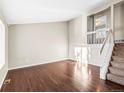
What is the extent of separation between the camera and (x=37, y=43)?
646cm

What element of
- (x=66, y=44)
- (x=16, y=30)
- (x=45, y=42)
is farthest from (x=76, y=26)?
(x=16, y=30)

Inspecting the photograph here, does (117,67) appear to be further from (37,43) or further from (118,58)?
(37,43)

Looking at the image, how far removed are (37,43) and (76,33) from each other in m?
2.64

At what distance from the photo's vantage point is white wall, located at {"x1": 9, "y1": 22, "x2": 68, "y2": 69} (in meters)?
5.56

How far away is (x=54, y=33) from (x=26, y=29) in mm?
1954

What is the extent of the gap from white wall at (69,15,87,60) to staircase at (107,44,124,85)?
2703mm

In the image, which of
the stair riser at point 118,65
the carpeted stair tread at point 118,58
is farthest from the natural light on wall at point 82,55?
the stair riser at point 118,65

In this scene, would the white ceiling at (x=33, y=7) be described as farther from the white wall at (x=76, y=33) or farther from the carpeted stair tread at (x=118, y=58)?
the carpeted stair tread at (x=118, y=58)

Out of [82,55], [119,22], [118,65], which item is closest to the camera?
[118,65]

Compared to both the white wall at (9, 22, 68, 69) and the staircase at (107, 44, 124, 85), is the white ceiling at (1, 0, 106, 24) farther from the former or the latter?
the staircase at (107, 44, 124, 85)

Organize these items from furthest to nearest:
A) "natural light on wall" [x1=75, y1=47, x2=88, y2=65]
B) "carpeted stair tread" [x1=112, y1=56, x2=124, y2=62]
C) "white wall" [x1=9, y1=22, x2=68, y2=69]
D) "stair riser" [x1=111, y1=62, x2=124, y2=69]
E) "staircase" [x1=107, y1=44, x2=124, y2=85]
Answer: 1. "natural light on wall" [x1=75, y1=47, x2=88, y2=65]
2. "white wall" [x1=9, y1=22, x2=68, y2=69]
3. "carpeted stair tread" [x1=112, y1=56, x2=124, y2=62]
4. "stair riser" [x1=111, y1=62, x2=124, y2=69]
5. "staircase" [x1=107, y1=44, x2=124, y2=85]

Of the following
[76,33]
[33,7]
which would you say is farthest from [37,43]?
[33,7]

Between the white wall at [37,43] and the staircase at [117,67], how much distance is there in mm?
4179

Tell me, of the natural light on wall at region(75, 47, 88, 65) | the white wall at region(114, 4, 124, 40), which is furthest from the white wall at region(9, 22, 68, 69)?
the white wall at region(114, 4, 124, 40)
